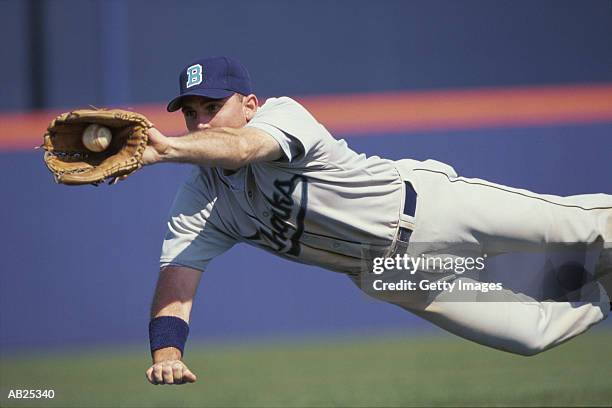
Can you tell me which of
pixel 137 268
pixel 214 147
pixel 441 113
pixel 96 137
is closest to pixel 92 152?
pixel 96 137

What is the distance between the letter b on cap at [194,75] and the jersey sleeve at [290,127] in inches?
10.1

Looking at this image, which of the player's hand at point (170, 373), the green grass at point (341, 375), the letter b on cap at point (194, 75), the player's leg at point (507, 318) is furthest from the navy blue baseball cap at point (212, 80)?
the green grass at point (341, 375)

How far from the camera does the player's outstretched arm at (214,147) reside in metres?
2.57

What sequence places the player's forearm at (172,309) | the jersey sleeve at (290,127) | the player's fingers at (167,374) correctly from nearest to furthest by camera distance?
the jersey sleeve at (290,127) < the player's fingers at (167,374) < the player's forearm at (172,309)

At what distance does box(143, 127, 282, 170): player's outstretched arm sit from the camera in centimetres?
257

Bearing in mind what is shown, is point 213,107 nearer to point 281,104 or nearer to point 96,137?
point 281,104

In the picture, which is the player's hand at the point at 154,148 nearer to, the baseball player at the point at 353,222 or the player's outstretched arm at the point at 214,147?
the player's outstretched arm at the point at 214,147

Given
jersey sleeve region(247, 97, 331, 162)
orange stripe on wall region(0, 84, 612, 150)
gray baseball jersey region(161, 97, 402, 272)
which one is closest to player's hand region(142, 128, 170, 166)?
jersey sleeve region(247, 97, 331, 162)

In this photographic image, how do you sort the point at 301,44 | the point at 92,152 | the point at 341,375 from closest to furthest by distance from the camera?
1. the point at 92,152
2. the point at 341,375
3. the point at 301,44

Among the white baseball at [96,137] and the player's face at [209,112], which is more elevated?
the player's face at [209,112]

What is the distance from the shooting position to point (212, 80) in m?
3.25

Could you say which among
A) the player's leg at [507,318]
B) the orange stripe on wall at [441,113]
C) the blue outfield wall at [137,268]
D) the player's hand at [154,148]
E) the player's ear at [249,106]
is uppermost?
the orange stripe on wall at [441,113]

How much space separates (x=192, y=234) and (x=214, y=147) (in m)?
0.86

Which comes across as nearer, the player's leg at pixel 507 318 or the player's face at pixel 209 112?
the player's face at pixel 209 112
